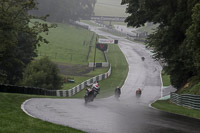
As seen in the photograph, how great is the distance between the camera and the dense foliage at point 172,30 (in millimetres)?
31623

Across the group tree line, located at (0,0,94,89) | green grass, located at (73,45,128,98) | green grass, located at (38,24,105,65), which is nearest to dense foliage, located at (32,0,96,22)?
green grass, located at (38,24,105,65)

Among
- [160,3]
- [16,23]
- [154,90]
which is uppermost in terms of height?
[160,3]

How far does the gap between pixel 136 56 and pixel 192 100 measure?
66.3m

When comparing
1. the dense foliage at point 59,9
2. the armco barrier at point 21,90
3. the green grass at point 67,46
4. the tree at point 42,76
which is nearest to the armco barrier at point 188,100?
the armco barrier at point 21,90

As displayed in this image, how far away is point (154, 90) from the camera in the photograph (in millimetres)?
51844

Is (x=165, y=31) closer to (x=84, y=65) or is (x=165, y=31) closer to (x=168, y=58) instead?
(x=168, y=58)

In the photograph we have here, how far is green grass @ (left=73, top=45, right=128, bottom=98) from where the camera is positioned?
49.8 metres

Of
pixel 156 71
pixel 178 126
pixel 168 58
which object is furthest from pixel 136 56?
pixel 178 126

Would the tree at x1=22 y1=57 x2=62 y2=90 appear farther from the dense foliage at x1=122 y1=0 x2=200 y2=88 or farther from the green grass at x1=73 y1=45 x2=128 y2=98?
the dense foliage at x1=122 y1=0 x2=200 y2=88

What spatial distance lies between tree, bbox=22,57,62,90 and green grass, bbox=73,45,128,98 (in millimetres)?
3862

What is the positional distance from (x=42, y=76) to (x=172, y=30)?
20233 millimetres

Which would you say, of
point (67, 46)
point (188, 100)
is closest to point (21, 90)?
point (188, 100)

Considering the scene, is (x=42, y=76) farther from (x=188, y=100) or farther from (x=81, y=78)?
(x=188, y=100)

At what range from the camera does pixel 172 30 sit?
111 ft
